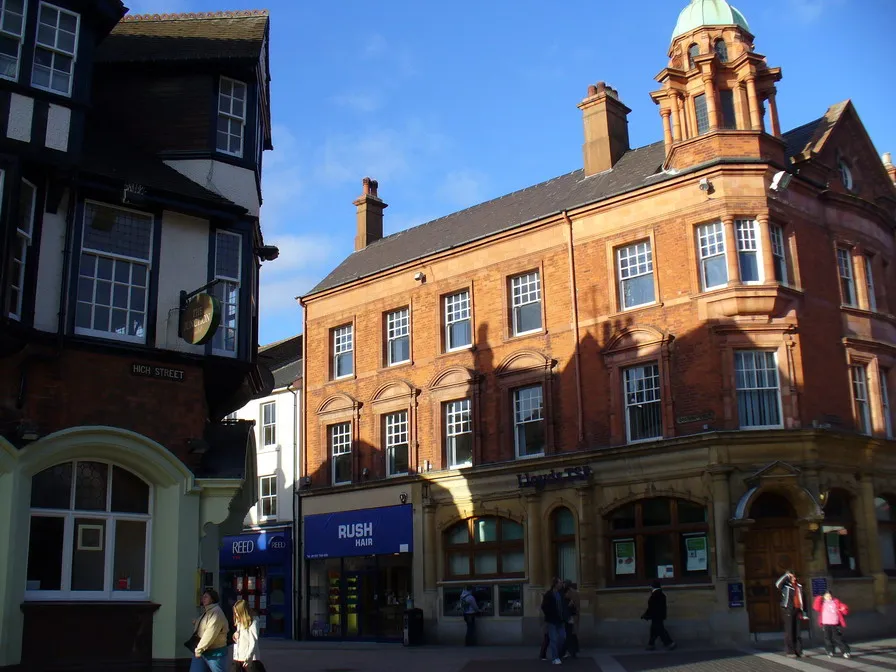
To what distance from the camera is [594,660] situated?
20.1 metres

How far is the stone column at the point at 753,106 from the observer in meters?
24.7

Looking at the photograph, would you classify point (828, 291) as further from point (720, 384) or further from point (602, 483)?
point (602, 483)

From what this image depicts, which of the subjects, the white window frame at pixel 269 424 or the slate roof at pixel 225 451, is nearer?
the slate roof at pixel 225 451

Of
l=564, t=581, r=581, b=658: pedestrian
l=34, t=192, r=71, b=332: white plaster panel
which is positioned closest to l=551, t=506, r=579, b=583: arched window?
l=564, t=581, r=581, b=658: pedestrian

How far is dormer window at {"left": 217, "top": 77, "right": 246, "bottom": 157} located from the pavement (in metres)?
10.5

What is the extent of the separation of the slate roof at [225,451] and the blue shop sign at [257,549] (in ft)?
59.1

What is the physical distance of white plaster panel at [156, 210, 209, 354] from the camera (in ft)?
50.6

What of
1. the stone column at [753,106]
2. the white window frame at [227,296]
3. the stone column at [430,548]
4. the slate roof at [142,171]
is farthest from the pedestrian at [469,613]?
the stone column at [753,106]

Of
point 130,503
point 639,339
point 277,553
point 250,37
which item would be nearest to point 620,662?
point 639,339

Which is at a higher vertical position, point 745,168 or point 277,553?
point 745,168

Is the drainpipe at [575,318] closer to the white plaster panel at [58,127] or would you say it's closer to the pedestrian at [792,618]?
the pedestrian at [792,618]

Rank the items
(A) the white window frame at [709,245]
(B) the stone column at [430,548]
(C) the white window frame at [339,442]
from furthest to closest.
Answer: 1. (C) the white window frame at [339,442]
2. (B) the stone column at [430,548]
3. (A) the white window frame at [709,245]

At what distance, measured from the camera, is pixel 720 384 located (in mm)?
22953

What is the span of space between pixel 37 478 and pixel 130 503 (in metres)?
1.51
